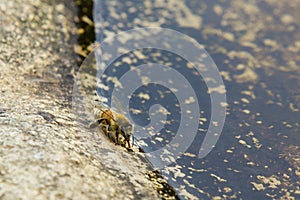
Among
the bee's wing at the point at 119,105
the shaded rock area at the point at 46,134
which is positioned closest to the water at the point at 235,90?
the bee's wing at the point at 119,105

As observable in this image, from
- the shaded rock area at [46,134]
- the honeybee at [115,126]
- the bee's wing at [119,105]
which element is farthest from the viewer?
the bee's wing at [119,105]

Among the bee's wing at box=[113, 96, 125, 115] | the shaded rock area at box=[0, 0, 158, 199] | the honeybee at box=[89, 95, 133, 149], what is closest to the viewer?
the shaded rock area at box=[0, 0, 158, 199]

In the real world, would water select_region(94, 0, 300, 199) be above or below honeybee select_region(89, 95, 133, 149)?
above

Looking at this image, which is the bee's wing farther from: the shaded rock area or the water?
the shaded rock area

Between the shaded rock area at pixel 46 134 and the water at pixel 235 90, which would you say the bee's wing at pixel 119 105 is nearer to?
the water at pixel 235 90

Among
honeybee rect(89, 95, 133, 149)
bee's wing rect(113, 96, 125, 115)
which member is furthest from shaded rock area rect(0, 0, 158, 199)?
bee's wing rect(113, 96, 125, 115)

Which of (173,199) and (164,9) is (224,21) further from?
(173,199)
